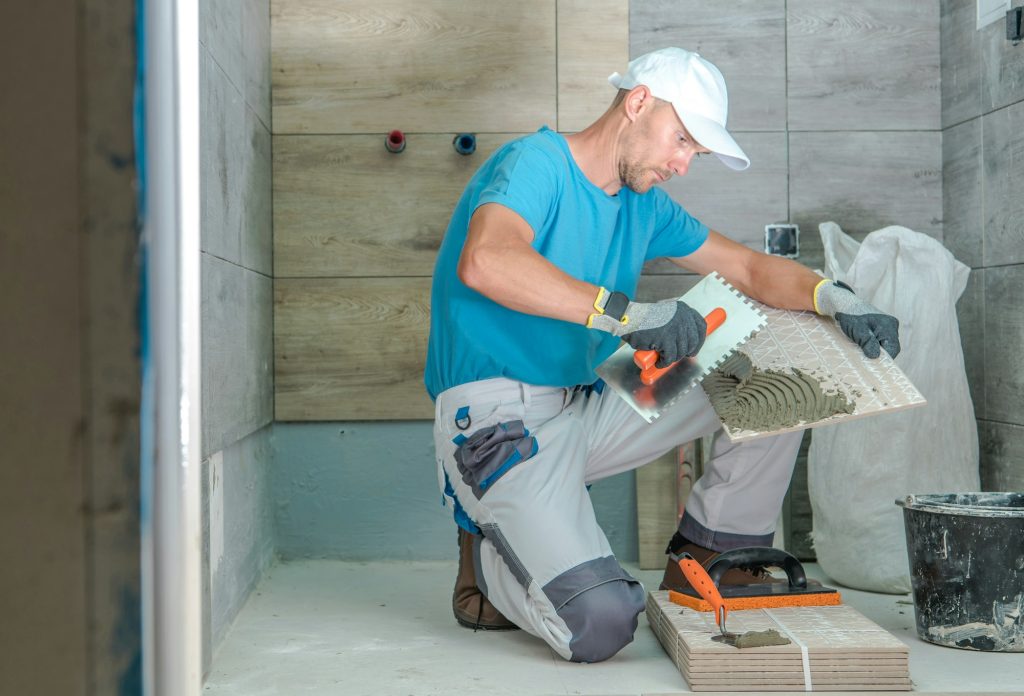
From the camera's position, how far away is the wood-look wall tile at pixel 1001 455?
2.64 meters

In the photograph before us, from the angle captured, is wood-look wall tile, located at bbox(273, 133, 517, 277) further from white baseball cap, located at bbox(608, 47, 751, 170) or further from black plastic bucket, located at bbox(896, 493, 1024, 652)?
black plastic bucket, located at bbox(896, 493, 1024, 652)

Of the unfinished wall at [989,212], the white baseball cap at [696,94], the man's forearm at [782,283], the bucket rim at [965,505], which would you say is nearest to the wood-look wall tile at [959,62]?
the unfinished wall at [989,212]

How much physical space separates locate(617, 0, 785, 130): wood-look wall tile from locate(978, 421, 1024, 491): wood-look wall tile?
44.9 inches

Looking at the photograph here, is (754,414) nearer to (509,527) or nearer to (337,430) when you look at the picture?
(509,527)

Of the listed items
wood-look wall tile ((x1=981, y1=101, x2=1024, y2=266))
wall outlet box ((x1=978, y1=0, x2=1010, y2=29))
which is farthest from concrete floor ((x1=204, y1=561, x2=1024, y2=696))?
wall outlet box ((x1=978, y1=0, x2=1010, y2=29))

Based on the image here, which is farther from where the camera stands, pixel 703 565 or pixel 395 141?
pixel 395 141

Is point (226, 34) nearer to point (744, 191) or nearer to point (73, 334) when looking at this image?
point (744, 191)

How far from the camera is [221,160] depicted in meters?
2.24

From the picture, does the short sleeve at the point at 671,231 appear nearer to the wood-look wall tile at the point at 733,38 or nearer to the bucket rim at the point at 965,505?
the wood-look wall tile at the point at 733,38

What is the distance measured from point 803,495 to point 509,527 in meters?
1.33

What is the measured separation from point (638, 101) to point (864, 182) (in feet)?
3.92

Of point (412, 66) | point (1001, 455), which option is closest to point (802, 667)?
point (1001, 455)

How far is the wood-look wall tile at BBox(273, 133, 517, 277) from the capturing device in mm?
3066

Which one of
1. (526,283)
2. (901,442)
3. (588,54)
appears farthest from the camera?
(588,54)
